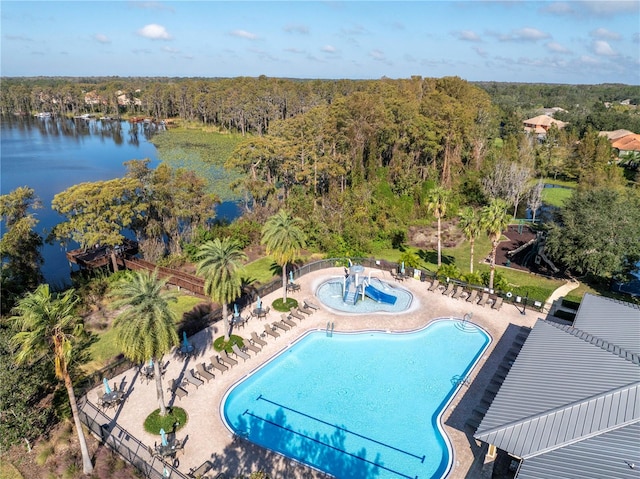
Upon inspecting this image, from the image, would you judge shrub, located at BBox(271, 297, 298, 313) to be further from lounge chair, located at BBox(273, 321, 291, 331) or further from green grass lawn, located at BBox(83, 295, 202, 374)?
green grass lawn, located at BBox(83, 295, 202, 374)

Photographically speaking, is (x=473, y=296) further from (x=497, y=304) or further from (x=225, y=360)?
(x=225, y=360)

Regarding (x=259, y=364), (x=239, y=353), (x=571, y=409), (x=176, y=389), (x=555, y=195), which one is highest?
(x=555, y=195)

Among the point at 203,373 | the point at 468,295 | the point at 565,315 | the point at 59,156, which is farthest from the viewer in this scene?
the point at 59,156


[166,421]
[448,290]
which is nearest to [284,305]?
[166,421]

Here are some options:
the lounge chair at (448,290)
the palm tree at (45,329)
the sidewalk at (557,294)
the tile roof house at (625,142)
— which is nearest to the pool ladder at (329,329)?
the lounge chair at (448,290)

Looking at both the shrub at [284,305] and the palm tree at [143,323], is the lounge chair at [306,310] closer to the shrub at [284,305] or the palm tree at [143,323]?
the shrub at [284,305]

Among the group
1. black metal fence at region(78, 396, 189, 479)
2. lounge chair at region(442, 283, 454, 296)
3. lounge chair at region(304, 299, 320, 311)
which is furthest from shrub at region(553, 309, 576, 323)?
black metal fence at region(78, 396, 189, 479)

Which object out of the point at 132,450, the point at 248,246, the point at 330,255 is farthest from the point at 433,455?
the point at 248,246
